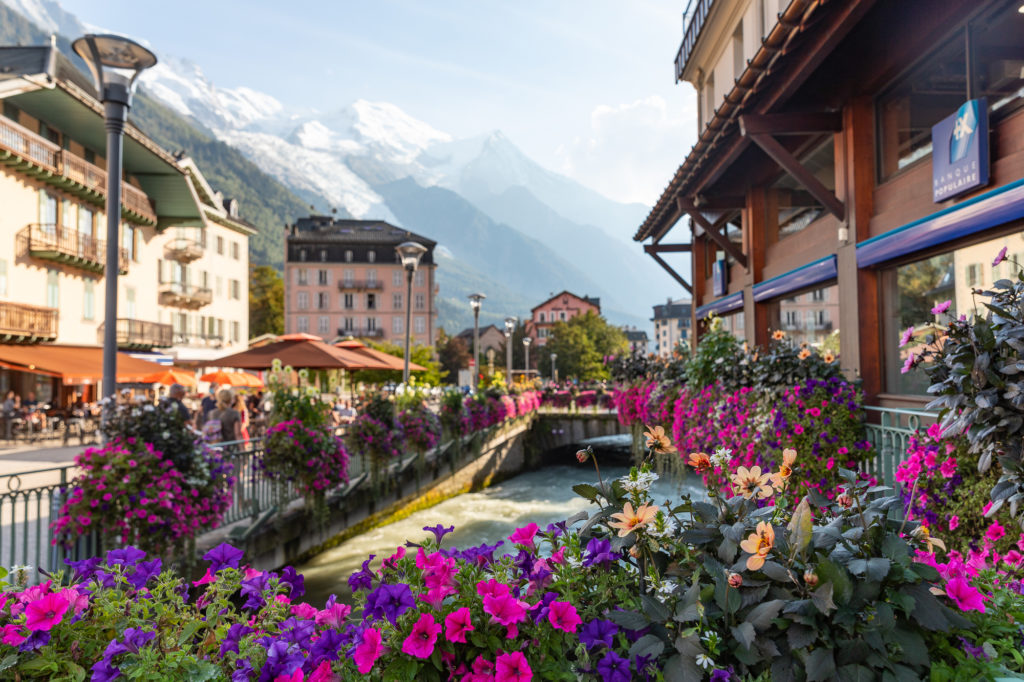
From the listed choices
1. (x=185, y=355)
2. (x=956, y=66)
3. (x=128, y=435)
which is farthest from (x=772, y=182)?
(x=185, y=355)

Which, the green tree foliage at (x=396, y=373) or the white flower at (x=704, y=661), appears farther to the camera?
the green tree foliage at (x=396, y=373)

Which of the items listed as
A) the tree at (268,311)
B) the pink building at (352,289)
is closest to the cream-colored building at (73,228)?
the pink building at (352,289)

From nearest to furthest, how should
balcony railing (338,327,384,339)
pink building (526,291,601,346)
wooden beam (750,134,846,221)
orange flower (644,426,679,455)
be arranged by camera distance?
orange flower (644,426,679,455)
wooden beam (750,134,846,221)
balcony railing (338,327,384,339)
pink building (526,291,601,346)

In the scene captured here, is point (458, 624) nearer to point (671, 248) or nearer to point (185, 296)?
point (671, 248)

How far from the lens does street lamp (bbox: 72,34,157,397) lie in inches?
217

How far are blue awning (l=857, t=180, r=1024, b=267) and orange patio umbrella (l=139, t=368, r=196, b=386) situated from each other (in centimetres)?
1895

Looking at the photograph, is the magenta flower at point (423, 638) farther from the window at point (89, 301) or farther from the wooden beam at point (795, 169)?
the window at point (89, 301)

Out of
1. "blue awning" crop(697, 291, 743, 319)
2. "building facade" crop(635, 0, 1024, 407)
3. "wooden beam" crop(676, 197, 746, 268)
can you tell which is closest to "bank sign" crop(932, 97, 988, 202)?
"building facade" crop(635, 0, 1024, 407)

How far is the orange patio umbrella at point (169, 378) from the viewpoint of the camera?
1935 centimetres

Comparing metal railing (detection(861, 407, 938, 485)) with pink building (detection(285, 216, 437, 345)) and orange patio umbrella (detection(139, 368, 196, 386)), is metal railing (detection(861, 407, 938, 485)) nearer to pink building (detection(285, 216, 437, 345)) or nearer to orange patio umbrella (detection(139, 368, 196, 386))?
orange patio umbrella (detection(139, 368, 196, 386))

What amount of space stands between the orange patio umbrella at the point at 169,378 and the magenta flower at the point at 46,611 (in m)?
19.4

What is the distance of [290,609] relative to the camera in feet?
7.30

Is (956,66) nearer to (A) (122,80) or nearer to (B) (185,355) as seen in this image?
(A) (122,80)

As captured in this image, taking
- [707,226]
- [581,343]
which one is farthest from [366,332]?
[707,226]
